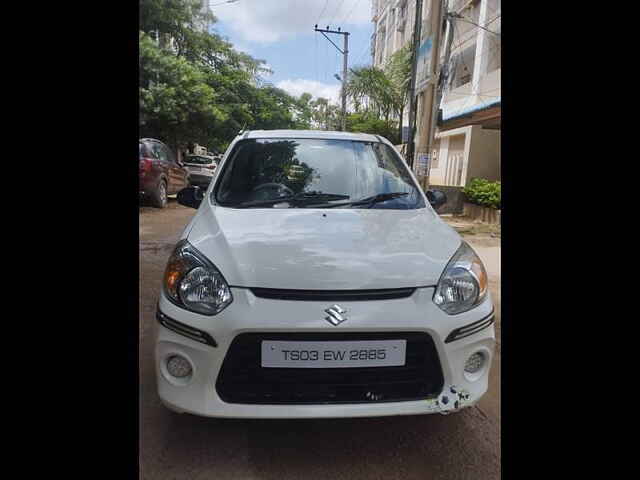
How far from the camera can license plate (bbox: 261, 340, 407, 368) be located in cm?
182

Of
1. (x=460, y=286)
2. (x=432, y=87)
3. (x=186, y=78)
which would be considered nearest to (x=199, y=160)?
(x=186, y=78)

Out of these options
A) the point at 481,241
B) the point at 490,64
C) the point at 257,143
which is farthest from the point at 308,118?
the point at 257,143

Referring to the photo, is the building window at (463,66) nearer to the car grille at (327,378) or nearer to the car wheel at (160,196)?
the car wheel at (160,196)

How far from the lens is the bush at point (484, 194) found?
957cm

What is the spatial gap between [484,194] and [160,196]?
7.12 meters

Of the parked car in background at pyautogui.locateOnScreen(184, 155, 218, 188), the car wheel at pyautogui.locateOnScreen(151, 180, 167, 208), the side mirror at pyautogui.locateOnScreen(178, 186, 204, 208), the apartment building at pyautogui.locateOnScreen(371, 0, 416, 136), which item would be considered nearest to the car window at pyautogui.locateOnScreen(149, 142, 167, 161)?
the car wheel at pyautogui.locateOnScreen(151, 180, 167, 208)

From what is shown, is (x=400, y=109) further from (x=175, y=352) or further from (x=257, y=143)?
(x=175, y=352)

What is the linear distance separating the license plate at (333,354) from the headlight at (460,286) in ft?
0.87

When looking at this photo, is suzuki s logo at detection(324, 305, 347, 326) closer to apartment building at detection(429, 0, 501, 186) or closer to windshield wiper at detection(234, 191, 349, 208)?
windshield wiper at detection(234, 191, 349, 208)

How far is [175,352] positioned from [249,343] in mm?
321

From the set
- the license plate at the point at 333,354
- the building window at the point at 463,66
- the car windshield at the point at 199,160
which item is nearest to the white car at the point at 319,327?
the license plate at the point at 333,354

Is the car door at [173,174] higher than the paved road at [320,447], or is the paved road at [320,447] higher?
the car door at [173,174]

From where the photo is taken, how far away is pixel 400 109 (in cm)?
2317

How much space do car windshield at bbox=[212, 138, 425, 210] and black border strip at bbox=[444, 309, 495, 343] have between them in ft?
3.12
